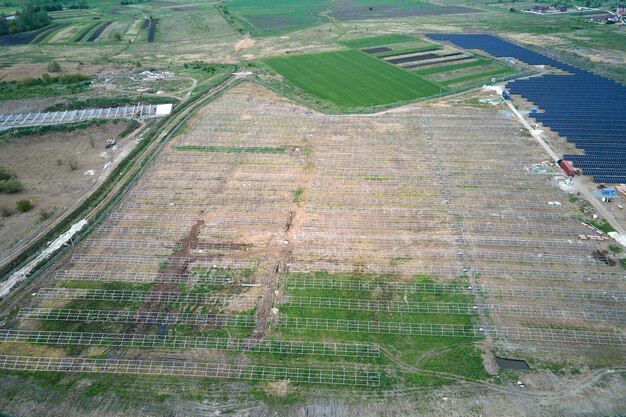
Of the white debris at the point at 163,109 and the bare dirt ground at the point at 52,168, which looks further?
the white debris at the point at 163,109

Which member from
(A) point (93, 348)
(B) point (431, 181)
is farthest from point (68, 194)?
(B) point (431, 181)

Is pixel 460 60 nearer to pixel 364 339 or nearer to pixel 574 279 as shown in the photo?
pixel 574 279

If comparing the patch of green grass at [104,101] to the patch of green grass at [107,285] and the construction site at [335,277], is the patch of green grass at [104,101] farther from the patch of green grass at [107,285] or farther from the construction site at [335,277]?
the patch of green grass at [107,285]

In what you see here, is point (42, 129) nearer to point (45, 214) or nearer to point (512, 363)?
point (45, 214)

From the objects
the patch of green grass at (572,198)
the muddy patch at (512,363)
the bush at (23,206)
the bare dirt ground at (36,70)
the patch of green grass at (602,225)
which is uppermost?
the bare dirt ground at (36,70)

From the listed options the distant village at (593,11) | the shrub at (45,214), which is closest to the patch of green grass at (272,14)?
the distant village at (593,11)

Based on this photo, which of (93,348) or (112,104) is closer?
(93,348)

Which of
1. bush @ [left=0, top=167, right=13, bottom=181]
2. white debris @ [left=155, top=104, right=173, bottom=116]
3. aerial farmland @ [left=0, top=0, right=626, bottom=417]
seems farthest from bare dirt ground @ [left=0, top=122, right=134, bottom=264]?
white debris @ [left=155, top=104, right=173, bottom=116]
